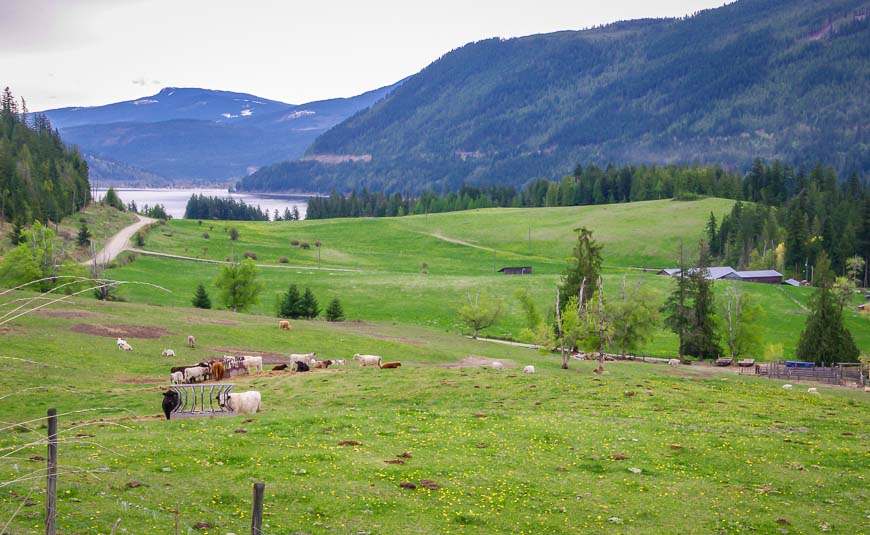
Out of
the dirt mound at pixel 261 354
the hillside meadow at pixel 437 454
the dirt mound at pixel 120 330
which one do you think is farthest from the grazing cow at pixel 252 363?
the dirt mound at pixel 120 330

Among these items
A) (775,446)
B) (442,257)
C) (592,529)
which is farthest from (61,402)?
(442,257)

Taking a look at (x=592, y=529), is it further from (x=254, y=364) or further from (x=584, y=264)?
(x=584, y=264)

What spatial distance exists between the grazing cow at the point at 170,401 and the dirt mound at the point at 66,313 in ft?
85.7

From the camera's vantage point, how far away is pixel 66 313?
5188 centimetres

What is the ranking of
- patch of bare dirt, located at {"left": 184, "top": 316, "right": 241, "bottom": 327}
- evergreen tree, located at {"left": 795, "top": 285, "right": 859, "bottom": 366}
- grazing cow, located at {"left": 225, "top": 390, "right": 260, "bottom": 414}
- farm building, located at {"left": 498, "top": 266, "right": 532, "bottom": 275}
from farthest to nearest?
farm building, located at {"left": 498, "top": 266, "right": 532, "bottom": 275} < evergreen tree, located at {"left": 795, "top": 285, "right": 859, "bottom": 366} < patch of bare dirt, located at {"left": 184, "top": 316, "right": 241, "bottom": 327} < grazing cow, located at {"left": 225, "top": 390, "right": 260, "bottom": 414}

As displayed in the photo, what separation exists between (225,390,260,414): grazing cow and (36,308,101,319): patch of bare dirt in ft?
89.5

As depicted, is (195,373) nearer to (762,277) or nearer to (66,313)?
(66,313)

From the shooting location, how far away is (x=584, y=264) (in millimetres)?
71312

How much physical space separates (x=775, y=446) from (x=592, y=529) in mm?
11307

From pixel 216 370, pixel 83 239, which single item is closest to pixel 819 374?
pixel 216 370

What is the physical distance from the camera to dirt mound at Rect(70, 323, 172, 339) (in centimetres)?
4809

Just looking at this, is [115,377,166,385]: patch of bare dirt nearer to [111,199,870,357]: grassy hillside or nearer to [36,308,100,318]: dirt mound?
[36,308,100,318]: dirt mound

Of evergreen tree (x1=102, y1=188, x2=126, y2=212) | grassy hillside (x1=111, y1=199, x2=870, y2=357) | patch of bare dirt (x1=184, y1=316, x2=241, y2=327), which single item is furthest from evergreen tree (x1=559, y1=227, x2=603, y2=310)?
evergreen tree (x1=102, y1=188, x2=126, y2=212)

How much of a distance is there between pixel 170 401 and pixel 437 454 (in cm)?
1175
